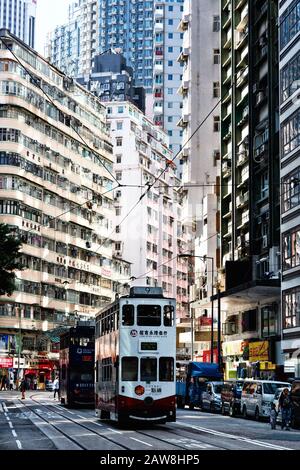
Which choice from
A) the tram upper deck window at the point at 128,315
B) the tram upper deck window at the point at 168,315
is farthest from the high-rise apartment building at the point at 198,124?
the tram upper deck window at the point at 128,315

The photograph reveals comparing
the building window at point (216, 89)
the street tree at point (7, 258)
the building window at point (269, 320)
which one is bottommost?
the building window at point (269, 320)

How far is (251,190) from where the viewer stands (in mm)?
64375

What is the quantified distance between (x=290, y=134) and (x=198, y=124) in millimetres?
37205

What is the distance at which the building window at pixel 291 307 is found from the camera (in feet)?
163

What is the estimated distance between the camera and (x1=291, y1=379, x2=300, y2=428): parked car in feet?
113

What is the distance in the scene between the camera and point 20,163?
96.5 metres

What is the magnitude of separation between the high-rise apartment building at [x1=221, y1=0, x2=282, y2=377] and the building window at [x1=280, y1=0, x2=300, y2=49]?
593 cm

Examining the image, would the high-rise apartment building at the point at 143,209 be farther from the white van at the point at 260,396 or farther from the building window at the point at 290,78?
the white van at the point at 260,396

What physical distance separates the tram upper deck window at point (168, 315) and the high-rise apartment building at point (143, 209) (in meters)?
101

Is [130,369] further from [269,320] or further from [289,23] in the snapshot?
[269,320]

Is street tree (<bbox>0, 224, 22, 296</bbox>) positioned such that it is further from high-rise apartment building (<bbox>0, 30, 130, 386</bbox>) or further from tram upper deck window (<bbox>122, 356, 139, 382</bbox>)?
high-rise apartment building (<bbox>0, 30, 130, 386</bbox>)

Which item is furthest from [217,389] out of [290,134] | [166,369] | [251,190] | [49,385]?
[49,385]

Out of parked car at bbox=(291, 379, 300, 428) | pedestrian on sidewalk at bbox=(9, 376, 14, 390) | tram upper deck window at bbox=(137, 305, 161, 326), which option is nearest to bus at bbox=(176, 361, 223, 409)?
parked car at bbox=(291, 379, 300, 428)
